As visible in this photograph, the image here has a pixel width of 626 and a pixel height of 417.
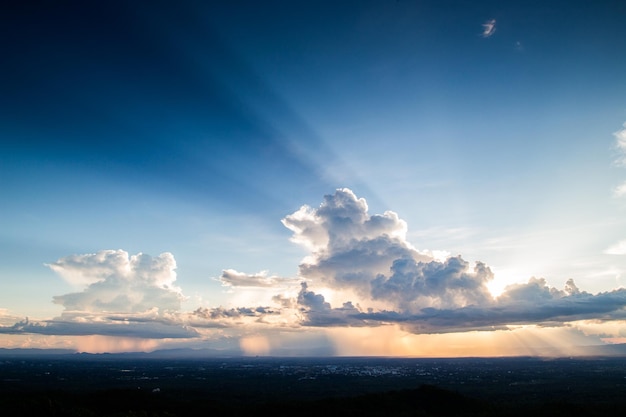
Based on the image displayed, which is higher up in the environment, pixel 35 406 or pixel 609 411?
pixel 35 406

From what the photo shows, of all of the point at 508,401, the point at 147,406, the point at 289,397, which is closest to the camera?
the point at 147,406

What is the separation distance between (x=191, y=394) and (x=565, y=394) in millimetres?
155710

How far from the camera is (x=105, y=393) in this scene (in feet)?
388

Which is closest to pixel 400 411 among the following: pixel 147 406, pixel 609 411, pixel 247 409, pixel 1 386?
pixel 247 409

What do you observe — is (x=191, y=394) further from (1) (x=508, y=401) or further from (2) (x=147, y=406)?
(1) (x=508, y=401)

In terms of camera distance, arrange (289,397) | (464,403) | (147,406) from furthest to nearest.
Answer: (289,397) → (464,403) → (147,406)

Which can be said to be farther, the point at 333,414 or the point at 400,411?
the point at 400,411

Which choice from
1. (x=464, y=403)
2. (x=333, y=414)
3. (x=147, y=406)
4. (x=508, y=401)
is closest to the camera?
(x=333, y=414)

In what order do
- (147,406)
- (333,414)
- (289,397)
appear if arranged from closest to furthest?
(333,414), (147,406), (289,397)

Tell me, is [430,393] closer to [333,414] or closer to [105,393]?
[333,414]

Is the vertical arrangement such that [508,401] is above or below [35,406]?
below

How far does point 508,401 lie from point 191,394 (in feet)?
398

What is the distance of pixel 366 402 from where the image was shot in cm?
12212

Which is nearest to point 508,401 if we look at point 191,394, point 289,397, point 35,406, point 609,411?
point 609,411
